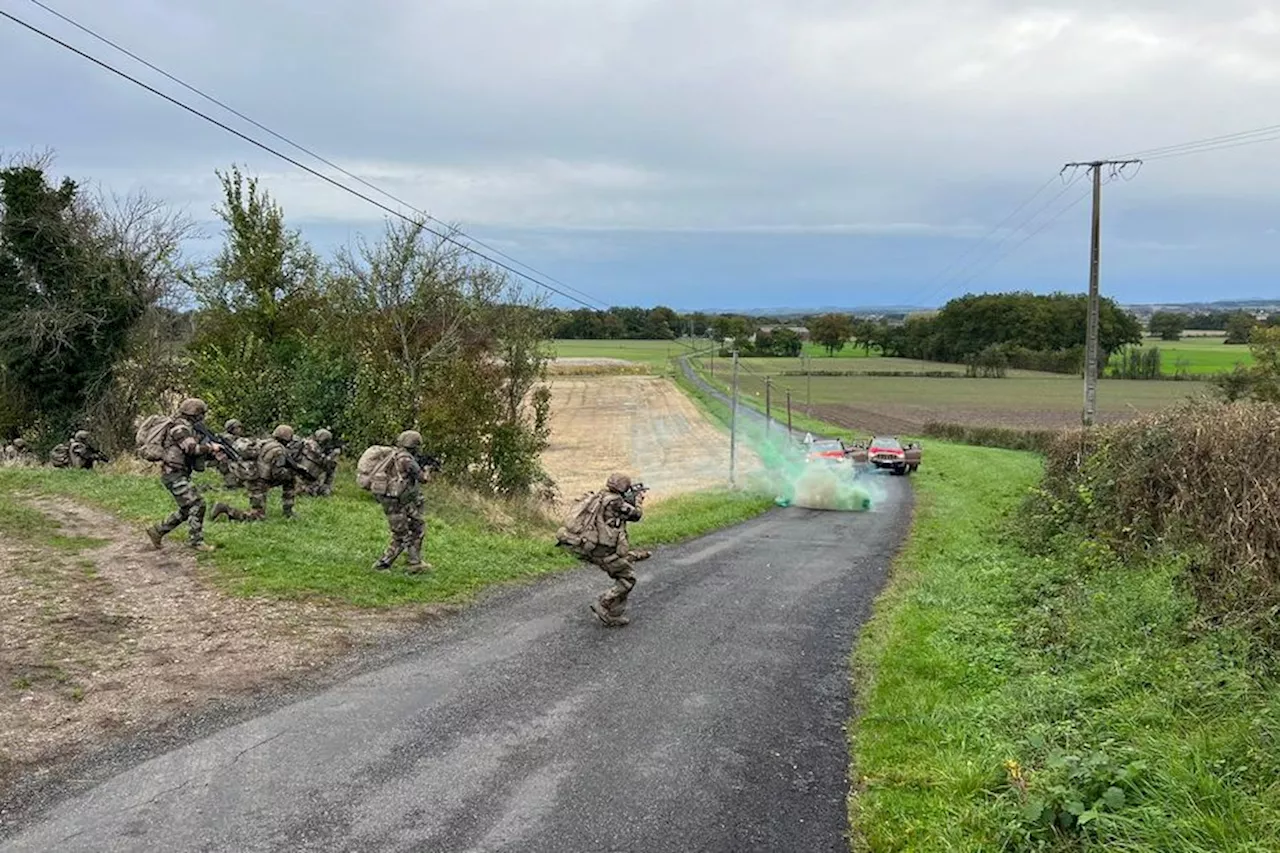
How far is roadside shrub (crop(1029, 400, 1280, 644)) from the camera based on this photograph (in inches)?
334

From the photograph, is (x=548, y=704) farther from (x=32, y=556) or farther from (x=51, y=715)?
(x=32, y=556)

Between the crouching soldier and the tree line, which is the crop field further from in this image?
the crouching soldier

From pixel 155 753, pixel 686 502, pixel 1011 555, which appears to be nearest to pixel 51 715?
pixel 155 753

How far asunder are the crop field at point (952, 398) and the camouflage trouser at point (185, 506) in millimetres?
46826

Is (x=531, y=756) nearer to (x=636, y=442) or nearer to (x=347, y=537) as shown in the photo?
(x=347, y=537)

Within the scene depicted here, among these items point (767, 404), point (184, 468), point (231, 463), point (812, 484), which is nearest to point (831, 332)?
point (767, 404)

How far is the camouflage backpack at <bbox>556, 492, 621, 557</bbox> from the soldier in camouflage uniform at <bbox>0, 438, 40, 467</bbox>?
19331mm

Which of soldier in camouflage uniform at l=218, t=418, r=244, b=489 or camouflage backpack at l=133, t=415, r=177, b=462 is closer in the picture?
camouflage backpack at l=133, t=415, r=177, b=462

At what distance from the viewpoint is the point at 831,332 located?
13588cm

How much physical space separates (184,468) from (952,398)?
71910 millimetres

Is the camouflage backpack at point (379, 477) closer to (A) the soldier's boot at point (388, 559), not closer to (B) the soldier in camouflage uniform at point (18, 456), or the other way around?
(A) the soldier's boot at point (388, 559)

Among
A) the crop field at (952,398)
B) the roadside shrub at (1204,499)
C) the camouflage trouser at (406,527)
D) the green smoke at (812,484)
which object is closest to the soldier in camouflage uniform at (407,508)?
the camouflage trouser at (406,527)

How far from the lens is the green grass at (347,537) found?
11578 mm

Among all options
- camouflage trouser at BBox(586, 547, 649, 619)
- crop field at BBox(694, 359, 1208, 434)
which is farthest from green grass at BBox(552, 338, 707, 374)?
camouflage trouser at BBox(586, 547, 649, 619)
